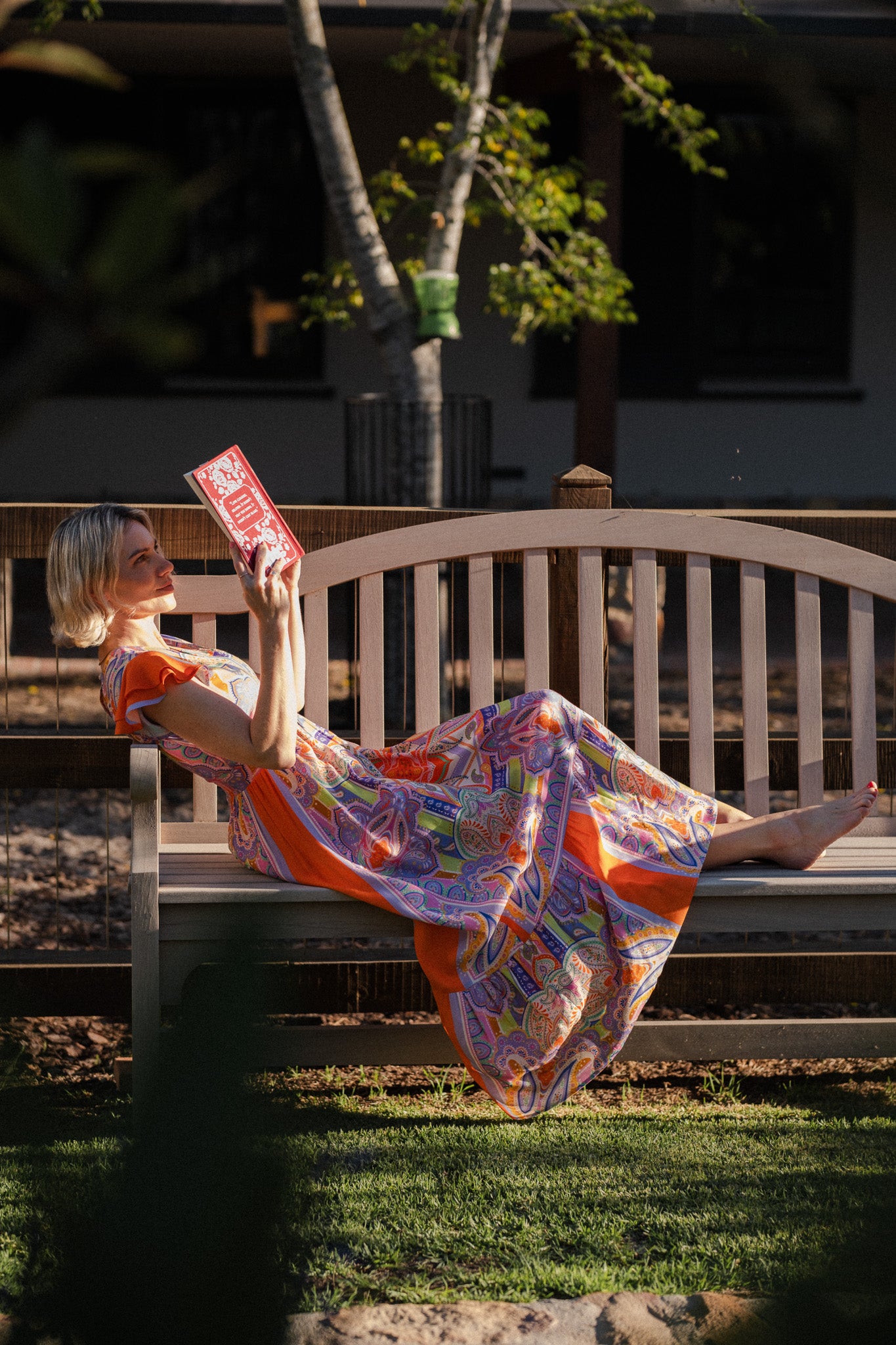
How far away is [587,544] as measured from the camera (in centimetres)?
279

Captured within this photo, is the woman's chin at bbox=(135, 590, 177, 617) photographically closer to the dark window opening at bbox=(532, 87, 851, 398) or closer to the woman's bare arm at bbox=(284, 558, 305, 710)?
the woman's bare arm at bbox=(284, 558, 305, 710)

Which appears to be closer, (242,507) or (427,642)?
(242,507)

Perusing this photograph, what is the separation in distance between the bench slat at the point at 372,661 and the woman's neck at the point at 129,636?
418mm

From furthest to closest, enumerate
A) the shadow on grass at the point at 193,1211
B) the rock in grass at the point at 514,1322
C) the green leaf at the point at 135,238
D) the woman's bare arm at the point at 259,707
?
1. the woman's bare arm at the point at 259,707
2. the rock in grass at the point at 514,1322
3. the shadow on grass at the point at 193,1211
4. the green leaf at the point at 135,238

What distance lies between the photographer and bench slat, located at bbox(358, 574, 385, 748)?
2.72m

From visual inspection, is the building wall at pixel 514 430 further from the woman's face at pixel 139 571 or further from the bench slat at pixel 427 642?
the woman's face at pixel 139 571

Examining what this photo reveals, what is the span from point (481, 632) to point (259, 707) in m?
0.69

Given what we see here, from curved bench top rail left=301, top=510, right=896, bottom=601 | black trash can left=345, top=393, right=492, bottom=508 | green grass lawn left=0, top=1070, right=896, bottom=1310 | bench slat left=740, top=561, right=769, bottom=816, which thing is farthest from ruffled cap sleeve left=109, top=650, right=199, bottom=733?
black trash can left=345, top=393, right=492, bottom=508

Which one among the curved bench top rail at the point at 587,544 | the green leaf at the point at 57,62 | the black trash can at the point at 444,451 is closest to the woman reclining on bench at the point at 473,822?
the curved bench top rail at the point at 587,544

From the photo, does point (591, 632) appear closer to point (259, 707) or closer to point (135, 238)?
point (259, 707)

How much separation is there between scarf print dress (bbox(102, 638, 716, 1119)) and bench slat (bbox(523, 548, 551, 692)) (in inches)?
10.5

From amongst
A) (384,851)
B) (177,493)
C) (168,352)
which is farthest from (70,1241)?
(177,493)

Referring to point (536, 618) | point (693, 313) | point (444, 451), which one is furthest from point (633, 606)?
point (693, 313)

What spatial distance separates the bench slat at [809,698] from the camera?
2773 millimetres
